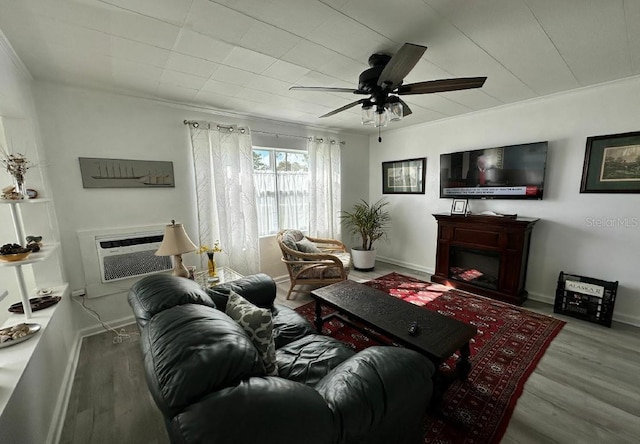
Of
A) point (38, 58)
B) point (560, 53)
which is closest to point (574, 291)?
point (560, 53)

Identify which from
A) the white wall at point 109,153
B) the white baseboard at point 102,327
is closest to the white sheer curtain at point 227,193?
the white wall at point 109,153

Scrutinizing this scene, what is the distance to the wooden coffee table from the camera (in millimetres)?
1586

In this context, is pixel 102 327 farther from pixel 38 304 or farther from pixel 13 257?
pixel 13 257

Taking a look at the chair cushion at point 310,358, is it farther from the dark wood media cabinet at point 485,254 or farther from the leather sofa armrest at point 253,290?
the dark wood media cabinet at point 485,254

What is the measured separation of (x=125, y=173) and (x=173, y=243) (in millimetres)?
1105

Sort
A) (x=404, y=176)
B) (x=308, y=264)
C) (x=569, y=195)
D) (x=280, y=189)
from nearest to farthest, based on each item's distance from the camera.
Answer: (x=569, y=195) < (x=308, y=264) < (x=280, y=189) < (x=404, y=176)

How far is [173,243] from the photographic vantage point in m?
2.12

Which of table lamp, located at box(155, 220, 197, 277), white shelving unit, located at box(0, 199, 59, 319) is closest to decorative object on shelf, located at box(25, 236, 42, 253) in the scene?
white shelving unit, located at box(0, 199, 59, 319)

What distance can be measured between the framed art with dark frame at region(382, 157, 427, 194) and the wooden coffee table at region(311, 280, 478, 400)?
2420 mm

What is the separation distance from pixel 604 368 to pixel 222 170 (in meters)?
3.92

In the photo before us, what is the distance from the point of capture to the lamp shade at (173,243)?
2109 mm

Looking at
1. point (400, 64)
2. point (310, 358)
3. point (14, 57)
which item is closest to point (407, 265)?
point (310, 358)

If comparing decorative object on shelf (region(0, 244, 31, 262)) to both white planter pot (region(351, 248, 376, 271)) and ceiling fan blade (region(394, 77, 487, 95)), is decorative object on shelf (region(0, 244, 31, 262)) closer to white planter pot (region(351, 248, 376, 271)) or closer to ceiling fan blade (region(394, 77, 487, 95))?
ceiling fan blade (region(394, 77, 487, 95))

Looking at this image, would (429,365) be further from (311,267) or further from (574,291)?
(574,291)
